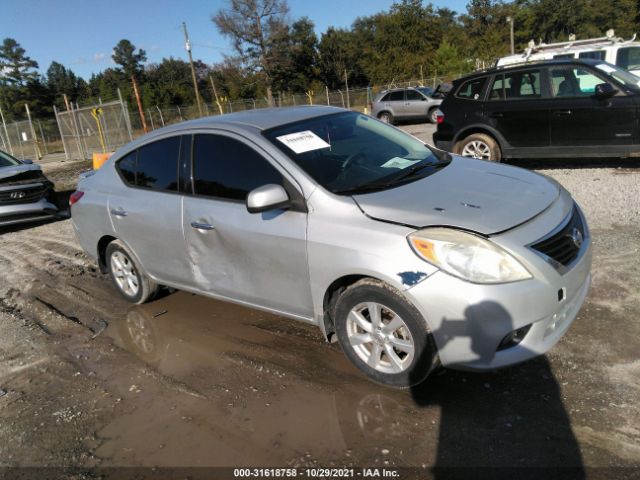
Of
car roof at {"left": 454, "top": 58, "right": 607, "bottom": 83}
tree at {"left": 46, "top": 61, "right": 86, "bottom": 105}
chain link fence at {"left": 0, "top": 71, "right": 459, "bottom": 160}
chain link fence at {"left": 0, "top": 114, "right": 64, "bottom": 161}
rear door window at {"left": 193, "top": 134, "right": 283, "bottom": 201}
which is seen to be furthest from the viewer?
tree at {"left": 46, "top": 61, "right": 86, "bottom": 105}

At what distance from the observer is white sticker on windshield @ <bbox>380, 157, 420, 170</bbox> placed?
385 cm

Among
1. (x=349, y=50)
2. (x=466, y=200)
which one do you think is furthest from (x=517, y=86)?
(x=349, y=50)

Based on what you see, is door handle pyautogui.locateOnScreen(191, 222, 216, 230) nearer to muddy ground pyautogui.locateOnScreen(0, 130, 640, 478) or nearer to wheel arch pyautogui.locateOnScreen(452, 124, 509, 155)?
muddy ground pyautogui.locateOnScreen(0, 130, 640, 478)

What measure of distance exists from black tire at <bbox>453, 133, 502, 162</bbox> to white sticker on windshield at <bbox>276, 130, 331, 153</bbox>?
5.27m

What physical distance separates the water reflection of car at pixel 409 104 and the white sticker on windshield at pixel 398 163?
18177 mm

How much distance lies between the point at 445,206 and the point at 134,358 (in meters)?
2.74

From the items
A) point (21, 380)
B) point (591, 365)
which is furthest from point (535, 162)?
point (21, 380)

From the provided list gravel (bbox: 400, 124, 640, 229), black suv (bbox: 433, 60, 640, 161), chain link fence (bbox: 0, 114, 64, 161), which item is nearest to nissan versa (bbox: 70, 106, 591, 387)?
gravel (bbox: 400, 124, 640, 229)

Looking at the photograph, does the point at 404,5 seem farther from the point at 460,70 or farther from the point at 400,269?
the point at 400,269

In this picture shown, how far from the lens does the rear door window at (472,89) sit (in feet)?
28.8

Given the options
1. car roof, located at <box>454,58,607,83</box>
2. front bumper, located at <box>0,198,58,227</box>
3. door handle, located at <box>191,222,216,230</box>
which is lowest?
front bumper, located at <box>0,198,58,227</box>

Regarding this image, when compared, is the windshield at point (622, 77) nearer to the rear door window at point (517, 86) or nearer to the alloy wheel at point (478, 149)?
the rear door window at point (517, 86)

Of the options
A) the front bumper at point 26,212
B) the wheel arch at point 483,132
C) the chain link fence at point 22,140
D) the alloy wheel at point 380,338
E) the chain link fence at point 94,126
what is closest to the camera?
the alloy wheel at point 380,338

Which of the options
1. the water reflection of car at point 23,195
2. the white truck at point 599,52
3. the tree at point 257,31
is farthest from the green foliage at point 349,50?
the water reflection of car at point 23,195
